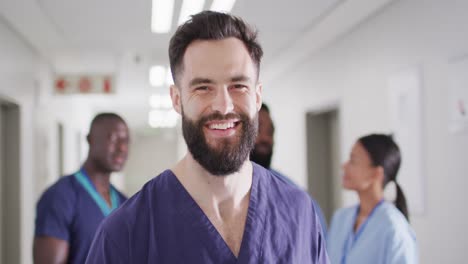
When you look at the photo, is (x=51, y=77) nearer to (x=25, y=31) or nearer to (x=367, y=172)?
(x=25, y=31)

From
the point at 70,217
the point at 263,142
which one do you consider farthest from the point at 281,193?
the point at 70,217

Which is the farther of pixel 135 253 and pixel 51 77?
pixel 51 77

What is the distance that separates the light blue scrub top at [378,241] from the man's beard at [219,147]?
109 centimetres

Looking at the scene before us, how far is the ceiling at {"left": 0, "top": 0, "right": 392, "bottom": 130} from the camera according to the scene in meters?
3.65

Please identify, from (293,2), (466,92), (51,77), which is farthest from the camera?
(51,77)

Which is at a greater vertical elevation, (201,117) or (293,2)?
(293,2)

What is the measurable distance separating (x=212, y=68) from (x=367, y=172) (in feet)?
4.65

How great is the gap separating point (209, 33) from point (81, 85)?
14.4 feet

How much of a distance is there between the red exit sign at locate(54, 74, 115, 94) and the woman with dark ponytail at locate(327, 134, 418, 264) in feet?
11.0

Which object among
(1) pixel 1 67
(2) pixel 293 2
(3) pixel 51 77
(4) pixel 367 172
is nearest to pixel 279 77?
(3) pixel 51 77

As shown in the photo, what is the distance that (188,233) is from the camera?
134 cm

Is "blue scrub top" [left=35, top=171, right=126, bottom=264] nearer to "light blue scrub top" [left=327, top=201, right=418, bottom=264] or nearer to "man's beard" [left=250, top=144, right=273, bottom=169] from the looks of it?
"man's beard" [left=250, top=144, right=273, bottom=169]

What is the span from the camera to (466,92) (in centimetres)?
285

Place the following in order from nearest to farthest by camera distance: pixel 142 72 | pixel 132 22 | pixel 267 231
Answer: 1. pixel 267 231
2. pixel 132 22
3. pixel 142 72
